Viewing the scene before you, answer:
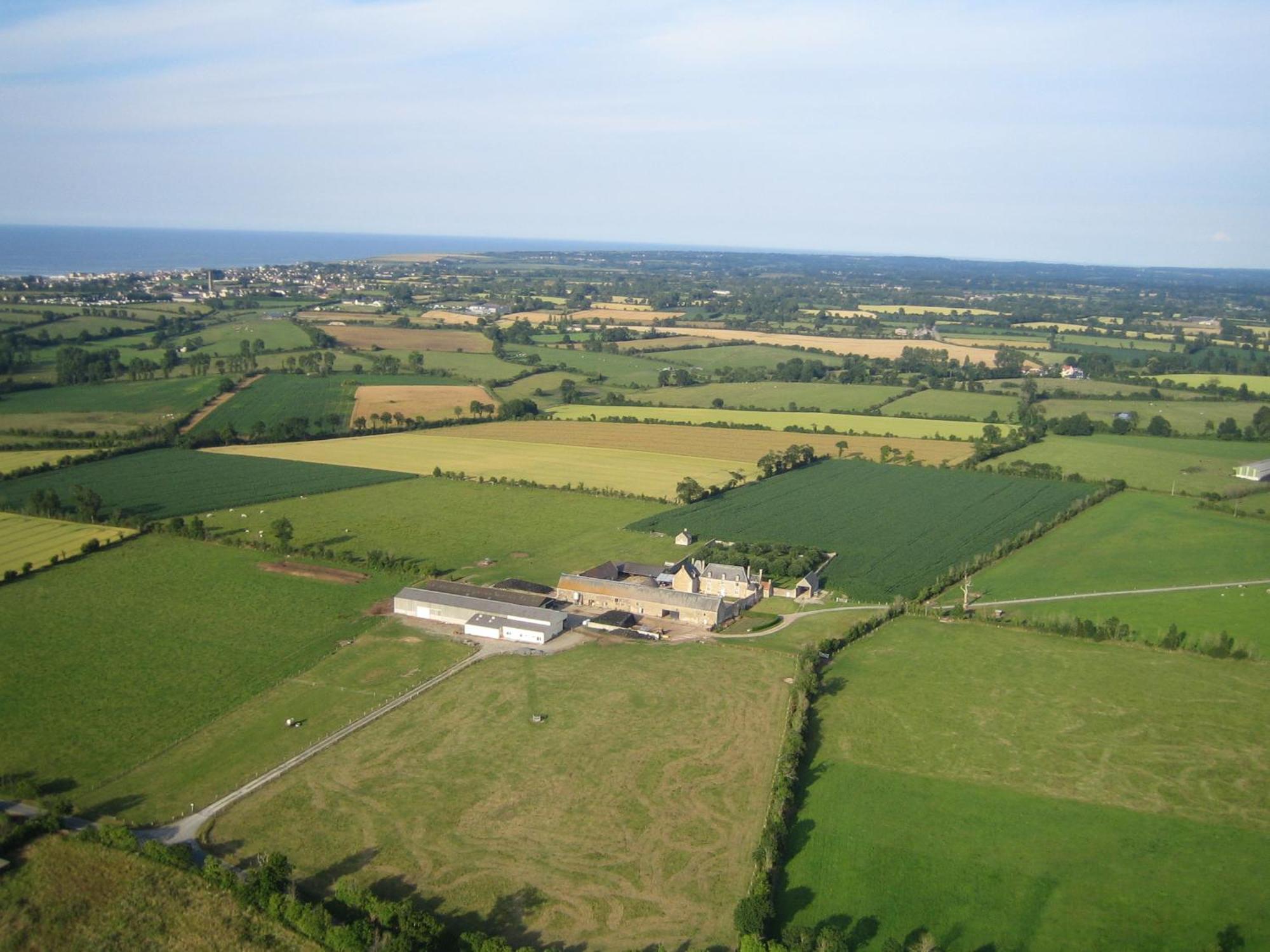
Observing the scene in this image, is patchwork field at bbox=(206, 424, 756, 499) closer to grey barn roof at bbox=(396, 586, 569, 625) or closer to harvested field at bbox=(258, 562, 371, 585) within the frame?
harvested field at bbox=(258, 562, 371, 585)

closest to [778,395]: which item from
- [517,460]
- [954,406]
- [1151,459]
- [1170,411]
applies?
[954,406]

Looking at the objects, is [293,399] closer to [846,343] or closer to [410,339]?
[410,339]

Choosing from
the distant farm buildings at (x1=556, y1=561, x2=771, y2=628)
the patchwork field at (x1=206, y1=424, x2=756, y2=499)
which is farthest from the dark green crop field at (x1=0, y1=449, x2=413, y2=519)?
the distant farm buildings at (x1=556, y1=561, x2=771, y2=628)

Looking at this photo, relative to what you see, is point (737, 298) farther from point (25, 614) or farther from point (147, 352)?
point (25, 614)

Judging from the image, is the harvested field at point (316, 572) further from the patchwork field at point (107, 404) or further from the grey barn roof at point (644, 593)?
the patchwork field at point (107, 404)

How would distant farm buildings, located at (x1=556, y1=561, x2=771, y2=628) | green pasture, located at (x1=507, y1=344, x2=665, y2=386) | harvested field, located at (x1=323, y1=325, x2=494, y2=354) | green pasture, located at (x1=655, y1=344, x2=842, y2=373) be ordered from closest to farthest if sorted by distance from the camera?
distant farm buildings, located at (x1=556, y1=561, x2=771, y2=628) → green pasture, located at (x1=507, y1=344, x2=665, y2=386) → green pasture, located at (x1=655, y1=344, x2=842, y2=373) → harvested field, located at (x1=323, y1=325, x2=494, y2=354)
